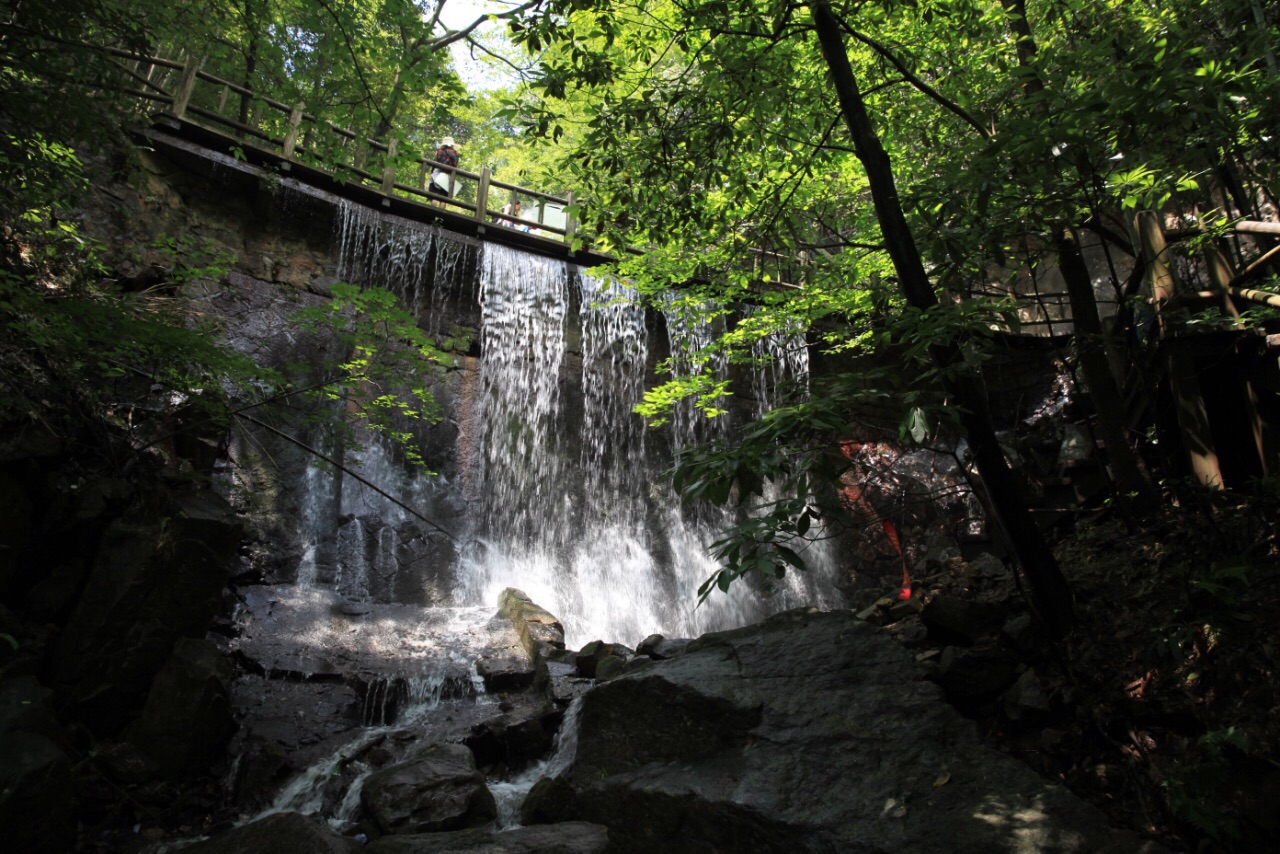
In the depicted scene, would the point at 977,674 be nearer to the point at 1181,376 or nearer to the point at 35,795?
the point at 1181,376

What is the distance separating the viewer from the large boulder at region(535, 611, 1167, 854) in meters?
3.08

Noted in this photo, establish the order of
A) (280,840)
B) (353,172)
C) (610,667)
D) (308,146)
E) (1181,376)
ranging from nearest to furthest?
Answer: (280,840)
(1181,376)
(610,667)
(308,146)
(353,172)

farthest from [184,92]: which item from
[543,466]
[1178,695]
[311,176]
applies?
[1178,695]

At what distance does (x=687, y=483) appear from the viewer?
10.2ft

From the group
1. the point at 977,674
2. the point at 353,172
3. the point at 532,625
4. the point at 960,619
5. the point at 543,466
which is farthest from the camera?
the point at 543,466

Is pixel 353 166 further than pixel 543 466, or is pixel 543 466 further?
pixel 543 466

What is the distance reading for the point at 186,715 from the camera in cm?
506

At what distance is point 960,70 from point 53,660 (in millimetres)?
8377

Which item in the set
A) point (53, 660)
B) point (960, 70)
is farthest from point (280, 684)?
point (960, 70)

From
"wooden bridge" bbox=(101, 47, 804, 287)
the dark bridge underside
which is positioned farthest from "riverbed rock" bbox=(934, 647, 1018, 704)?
the dark bridge underside

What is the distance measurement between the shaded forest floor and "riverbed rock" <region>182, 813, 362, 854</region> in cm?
362

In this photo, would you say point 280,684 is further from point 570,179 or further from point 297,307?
point 570,179

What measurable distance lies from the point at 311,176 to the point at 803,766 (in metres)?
13.0

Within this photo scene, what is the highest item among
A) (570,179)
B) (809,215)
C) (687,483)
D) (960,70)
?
(570,179)
